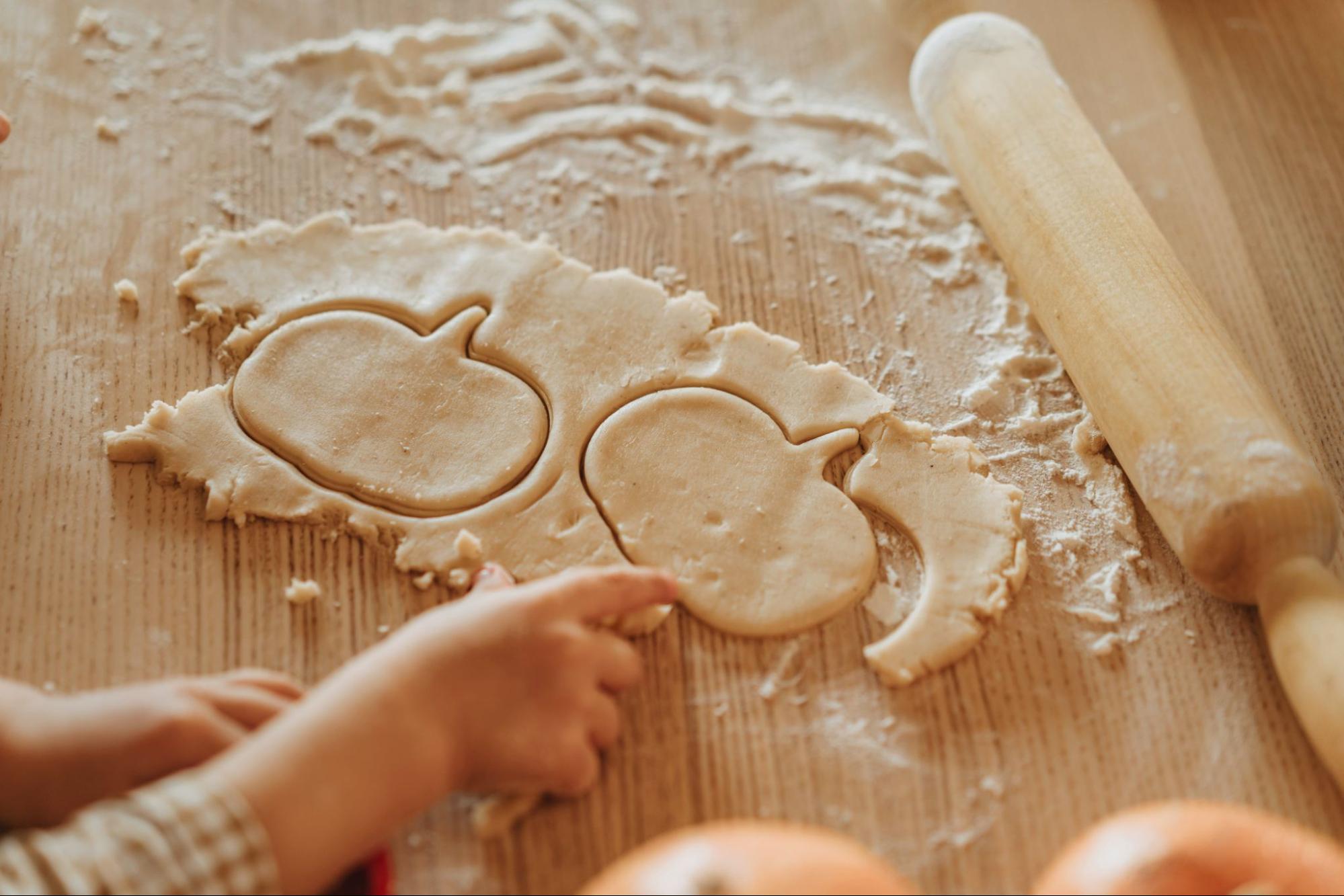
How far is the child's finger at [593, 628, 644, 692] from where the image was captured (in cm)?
86

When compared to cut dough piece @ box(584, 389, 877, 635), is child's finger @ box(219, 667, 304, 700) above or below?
below

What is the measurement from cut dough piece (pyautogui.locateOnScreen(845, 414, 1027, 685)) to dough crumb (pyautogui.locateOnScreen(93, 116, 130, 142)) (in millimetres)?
911

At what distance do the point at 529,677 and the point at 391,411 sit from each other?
1.08 feet

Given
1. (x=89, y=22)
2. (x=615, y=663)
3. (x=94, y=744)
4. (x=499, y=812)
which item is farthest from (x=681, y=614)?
(x=89, y=22)

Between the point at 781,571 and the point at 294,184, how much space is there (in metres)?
0.72

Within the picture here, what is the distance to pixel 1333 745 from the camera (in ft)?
2.71

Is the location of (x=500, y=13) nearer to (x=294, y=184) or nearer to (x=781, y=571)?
(x=294, y=184)

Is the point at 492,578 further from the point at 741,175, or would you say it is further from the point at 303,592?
the point at 741,175

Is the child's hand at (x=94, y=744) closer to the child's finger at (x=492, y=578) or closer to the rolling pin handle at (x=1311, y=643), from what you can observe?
the child's finger at (x=492, y=578)

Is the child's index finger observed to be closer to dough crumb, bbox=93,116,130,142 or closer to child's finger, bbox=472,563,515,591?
child's finger, bbox=472,563,515,591

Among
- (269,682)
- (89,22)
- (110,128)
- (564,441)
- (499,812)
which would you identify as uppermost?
(89,22)

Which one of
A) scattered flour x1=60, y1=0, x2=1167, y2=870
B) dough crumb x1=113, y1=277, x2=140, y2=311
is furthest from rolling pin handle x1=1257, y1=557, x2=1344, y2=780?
dough crumb x1=113, y1=277, x2=140, y2=311

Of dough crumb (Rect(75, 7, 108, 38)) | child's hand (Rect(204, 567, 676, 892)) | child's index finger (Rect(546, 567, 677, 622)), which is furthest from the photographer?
dough crumb (Rect(75, 7, 108, 38))

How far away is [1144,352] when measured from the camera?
0.97m
